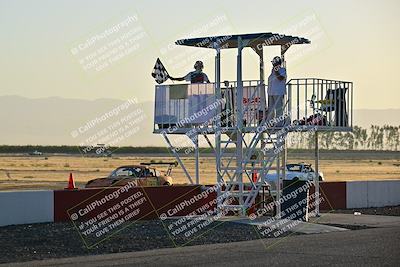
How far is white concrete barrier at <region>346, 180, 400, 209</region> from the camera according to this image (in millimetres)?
28141

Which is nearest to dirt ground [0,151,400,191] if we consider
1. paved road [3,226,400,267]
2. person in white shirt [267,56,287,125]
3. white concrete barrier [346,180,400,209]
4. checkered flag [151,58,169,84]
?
white concrete barrier [346,180,400,209]

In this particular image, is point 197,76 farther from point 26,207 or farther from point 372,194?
point 372,194

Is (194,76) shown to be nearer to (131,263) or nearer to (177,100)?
(177,100)

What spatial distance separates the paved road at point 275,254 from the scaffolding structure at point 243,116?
180 inches

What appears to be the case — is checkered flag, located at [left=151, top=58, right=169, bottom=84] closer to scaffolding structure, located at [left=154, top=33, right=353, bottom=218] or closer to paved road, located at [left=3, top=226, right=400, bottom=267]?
scaffolding structure, located at [left=154, top=33, right=353, bottom=218]

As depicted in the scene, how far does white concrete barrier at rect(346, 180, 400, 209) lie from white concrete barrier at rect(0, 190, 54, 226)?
36.1 feet

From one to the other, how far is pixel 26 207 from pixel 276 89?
705cm

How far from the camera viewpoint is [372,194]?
28844 millimetres

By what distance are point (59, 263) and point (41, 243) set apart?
2467 mm

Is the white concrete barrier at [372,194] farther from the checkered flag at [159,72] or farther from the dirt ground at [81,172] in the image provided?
the dirt ground at [81,172]

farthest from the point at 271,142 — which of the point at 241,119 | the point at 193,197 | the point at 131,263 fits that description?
the point at 131,263

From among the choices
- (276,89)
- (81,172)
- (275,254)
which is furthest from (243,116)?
(81,172)

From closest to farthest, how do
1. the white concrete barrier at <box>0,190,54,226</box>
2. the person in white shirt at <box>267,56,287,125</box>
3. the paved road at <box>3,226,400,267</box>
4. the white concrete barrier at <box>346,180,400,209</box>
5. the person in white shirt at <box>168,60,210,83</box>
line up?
the paved road at <box>3,226,400,267</box>, the white concrete barrier at <box>0,190,54,226</box>, the person in white shirt at <box>267,56,287,125</box>, the person in white shirt at <box>168,60,210,83</box>, the white concrete barrier at <box>346,180,400,209</box>

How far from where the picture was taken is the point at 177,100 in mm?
24469
